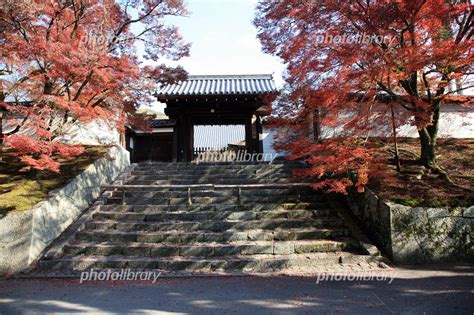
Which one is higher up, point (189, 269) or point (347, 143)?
point (347, 143)

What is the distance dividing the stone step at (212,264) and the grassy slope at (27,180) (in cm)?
155

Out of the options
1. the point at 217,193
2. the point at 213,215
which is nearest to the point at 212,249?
the point at 213,215

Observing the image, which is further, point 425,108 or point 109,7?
point 109,7

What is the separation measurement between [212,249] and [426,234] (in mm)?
4168

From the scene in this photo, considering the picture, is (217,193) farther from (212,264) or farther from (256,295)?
(256,295)

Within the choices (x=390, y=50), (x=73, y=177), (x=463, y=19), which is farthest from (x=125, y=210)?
(x=463, y=19)

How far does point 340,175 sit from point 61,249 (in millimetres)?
6697

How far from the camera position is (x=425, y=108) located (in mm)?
6145

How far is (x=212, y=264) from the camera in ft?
17.8

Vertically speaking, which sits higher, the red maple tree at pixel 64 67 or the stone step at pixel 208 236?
the red maple tree at pixel 64 67

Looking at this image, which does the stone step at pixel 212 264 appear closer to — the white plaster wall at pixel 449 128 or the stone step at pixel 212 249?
the stone step at pixel 212 249

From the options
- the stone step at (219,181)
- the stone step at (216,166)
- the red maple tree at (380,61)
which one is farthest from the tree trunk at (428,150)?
the stone step at (216,166)

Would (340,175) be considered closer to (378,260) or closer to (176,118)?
(378,260)

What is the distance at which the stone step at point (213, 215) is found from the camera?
6957 millimetres
